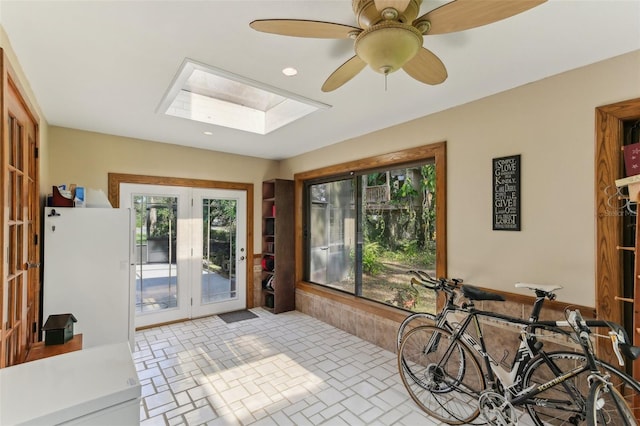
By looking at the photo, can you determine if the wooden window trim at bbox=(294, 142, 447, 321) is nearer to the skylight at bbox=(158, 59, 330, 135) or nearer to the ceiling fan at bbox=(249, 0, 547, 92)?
the skylight at bbox=(158, 59, 330, 135)

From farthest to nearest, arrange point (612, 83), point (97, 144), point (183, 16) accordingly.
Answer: point (97, 144) < point (612, 83) < point (183, 16)

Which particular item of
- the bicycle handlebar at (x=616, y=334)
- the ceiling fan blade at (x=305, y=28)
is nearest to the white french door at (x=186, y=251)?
the ceiling fan blade at (x=305, y=28)

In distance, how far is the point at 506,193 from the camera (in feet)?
7.77

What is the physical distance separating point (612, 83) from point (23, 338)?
4.29 meters

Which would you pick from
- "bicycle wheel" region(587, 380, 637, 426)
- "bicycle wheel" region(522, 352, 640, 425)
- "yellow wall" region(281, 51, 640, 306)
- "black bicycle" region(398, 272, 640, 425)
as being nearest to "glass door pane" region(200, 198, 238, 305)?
"black bicycle" region(398, 272, 640, 425)

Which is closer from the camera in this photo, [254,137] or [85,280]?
[85,280]

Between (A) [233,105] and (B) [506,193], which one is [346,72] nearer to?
(B) [506,193]

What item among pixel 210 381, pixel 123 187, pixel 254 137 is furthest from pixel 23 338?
pixel 254 137

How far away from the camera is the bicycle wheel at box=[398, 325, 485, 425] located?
2160mm

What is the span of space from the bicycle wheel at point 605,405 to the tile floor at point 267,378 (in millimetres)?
991

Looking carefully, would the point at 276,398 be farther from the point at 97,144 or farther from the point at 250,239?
the point at 97,144

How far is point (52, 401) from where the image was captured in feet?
3.53

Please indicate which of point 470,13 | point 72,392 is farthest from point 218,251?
point 470,13

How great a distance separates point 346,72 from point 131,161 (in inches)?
133
